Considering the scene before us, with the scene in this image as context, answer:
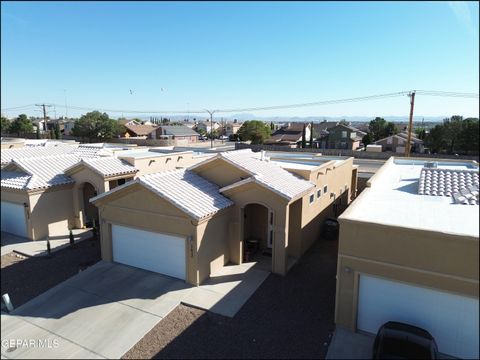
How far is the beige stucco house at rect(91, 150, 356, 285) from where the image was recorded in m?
12.3

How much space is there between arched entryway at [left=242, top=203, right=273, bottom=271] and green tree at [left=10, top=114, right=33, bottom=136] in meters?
49.9

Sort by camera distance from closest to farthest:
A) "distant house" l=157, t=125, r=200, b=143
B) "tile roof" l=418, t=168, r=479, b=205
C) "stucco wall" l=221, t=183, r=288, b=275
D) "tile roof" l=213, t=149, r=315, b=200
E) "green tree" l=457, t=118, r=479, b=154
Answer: "tile roof" l=418, t=168, r=479, b=205 < "stucco wall" l=221, t=183, r=288, b=275 < "tile roof" l=213, t=149, r=315, b=200 < "green tree" l=457, t=118, r=479, b=154 < "distant house" l=157, t=125, r=200, b=143

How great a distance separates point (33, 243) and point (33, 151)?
28.1 ft

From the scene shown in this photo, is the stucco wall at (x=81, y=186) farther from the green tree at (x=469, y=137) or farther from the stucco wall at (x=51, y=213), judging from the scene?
the green tree at (x=469, y=137)

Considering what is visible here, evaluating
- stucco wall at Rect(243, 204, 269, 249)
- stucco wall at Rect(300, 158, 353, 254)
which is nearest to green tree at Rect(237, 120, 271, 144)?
stucco wall at Rect(300, 158, 353, 254)

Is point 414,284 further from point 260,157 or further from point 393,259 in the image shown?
point 260,157

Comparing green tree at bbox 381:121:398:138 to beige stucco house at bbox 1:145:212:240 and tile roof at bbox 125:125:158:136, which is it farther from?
beige stucco house at bbox 1:145:212:240

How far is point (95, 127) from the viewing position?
6184 cm

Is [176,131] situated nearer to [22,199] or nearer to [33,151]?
[33,151]

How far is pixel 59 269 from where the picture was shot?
44.4ft

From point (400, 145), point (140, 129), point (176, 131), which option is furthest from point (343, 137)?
point (140, 129)

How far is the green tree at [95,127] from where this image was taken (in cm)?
6109

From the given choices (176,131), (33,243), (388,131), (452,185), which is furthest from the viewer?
(176,131)

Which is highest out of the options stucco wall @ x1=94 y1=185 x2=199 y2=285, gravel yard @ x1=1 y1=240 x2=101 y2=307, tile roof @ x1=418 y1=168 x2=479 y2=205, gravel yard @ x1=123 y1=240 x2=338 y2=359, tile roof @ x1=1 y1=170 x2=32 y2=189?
tile roof @ x1=418 y1=168 x2=479 y2=205
